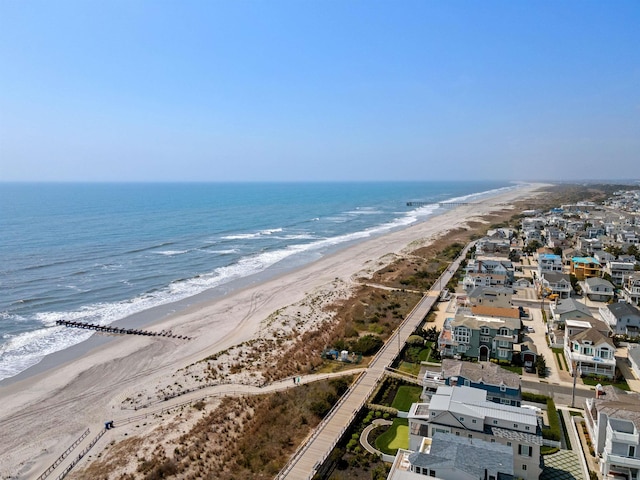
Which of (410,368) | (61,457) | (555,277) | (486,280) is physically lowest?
(61,457)

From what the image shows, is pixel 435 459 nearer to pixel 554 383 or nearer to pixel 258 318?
pixel 554 383

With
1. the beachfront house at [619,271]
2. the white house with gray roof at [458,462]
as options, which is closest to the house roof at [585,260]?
the beachfront house at [619,271]

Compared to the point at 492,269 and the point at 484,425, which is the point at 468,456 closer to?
the point at 484,425

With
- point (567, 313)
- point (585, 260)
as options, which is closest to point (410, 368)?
point (567, 313)

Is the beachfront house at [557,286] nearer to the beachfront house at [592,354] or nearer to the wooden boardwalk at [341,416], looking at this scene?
the beachfront house at [592,354]

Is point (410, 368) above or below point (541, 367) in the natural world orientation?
below

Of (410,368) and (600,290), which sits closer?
(410,368)
